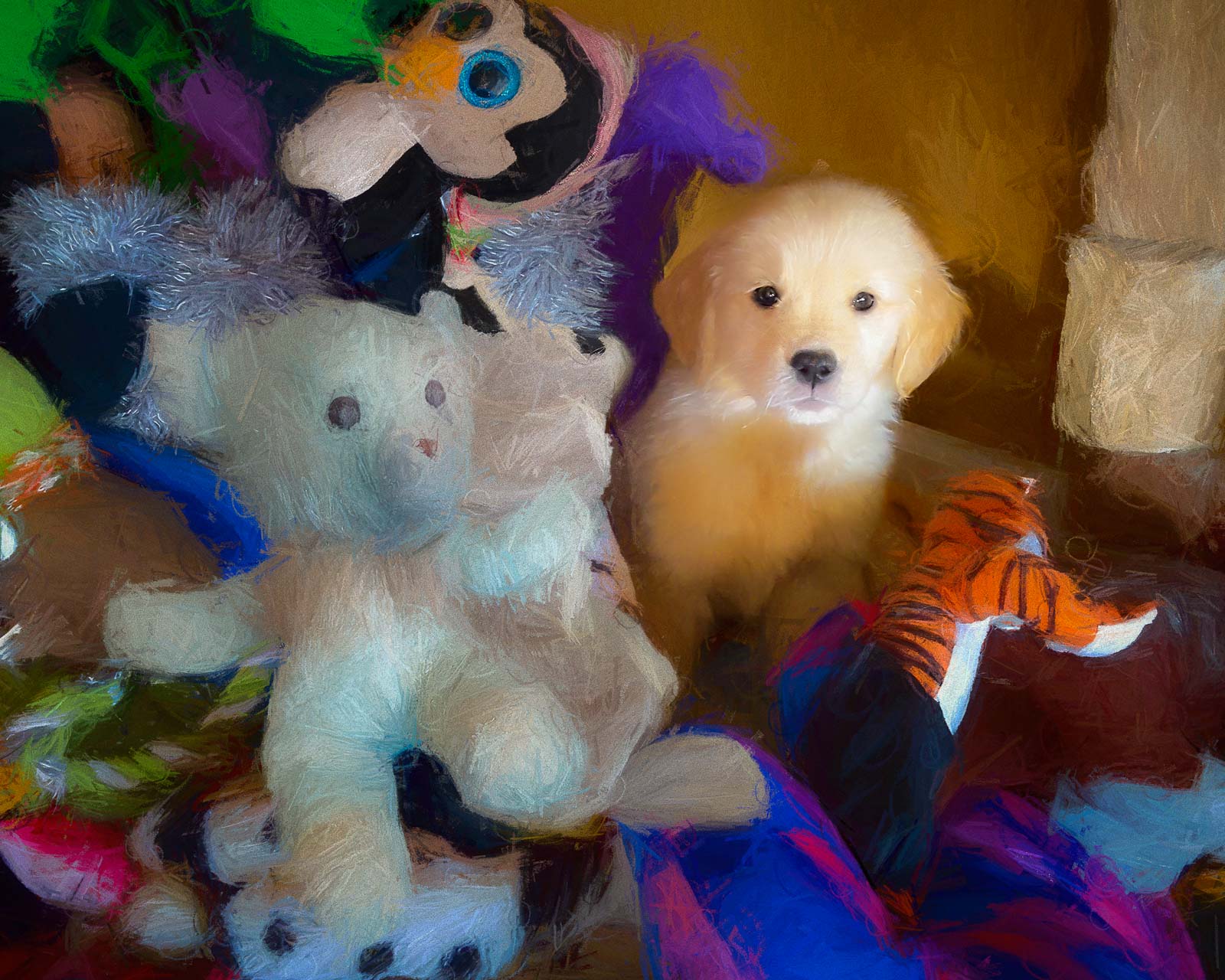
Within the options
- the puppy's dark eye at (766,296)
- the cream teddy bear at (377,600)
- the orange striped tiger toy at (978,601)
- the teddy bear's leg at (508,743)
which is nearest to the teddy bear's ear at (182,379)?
the cream teddy bear at (377,600)

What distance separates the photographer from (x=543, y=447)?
0.50 meters

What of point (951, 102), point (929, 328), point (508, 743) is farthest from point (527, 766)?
point (951, 102)

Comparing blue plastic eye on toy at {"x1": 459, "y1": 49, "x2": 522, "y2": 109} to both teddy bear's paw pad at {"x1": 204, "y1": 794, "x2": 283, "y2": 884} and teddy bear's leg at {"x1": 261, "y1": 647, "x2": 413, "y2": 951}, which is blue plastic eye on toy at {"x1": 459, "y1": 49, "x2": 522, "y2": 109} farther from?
teddy bear's paw pad at {"x1": 204, "y1": 794, "x2": 283, "y2": 884}

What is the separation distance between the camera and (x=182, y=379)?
49 cm

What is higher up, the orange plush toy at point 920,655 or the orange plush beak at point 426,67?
the orange plush beak at point 426,67

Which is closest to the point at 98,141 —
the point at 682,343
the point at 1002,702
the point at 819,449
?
the point at 682,343

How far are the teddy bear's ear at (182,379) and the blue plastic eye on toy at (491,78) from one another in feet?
0.70

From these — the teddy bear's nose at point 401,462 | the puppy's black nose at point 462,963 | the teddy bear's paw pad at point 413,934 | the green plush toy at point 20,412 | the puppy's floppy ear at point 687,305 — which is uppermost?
the puppy's floppy ear at point 687,305

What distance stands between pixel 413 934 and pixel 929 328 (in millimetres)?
493

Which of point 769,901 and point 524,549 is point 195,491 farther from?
point 769,901

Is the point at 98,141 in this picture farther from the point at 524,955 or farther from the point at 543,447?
the point at 524,955

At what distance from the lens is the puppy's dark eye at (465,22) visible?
1.53ft

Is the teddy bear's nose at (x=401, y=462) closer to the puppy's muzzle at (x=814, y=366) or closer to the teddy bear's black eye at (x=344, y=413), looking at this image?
the teddy bear's black eye at (x=344, y=413)

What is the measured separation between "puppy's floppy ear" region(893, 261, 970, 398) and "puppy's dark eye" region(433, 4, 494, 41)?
0.31m
